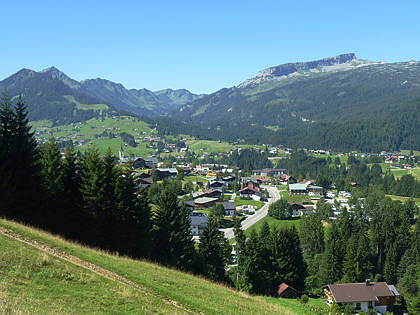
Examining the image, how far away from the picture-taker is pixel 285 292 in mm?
50219

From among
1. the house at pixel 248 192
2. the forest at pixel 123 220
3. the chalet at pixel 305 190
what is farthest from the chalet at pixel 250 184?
the forest at pixel 123 220

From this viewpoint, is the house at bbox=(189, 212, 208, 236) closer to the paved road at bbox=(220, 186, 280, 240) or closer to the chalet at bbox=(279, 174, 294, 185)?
the paved road at bbox=(220, 186, 280, 240)

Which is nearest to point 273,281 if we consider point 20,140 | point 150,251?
point 150,251

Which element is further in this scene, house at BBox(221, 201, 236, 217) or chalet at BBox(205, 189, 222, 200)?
chalet at BBox(205, 189, 222, 200)

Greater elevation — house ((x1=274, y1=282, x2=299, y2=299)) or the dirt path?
the dirt path

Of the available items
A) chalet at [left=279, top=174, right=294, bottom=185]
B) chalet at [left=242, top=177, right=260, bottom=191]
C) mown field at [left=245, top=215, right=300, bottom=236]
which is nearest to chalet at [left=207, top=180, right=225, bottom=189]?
chalet at [left=242, top=177, right=260, bottom=191]

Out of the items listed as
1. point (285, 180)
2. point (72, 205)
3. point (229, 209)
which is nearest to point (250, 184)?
point (285, 180)

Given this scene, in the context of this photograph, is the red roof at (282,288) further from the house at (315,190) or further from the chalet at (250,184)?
the house at (315,190)

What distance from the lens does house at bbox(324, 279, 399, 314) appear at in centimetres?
5278

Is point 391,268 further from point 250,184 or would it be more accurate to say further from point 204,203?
point 250,184

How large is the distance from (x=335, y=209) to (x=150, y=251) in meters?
98.2

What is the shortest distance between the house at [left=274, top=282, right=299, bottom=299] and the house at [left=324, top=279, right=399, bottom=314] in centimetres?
621

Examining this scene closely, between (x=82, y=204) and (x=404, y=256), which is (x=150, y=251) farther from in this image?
(x=404, y=256)

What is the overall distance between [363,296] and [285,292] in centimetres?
1413
